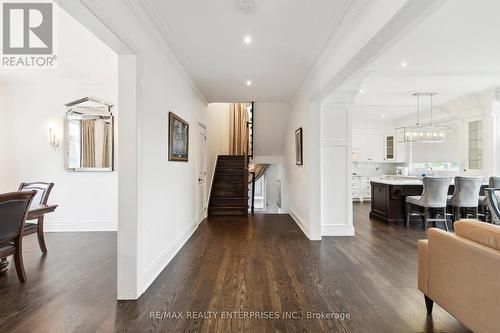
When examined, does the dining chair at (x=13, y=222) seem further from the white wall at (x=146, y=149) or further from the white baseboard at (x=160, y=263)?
the white baseboard at (x=160, y=263)

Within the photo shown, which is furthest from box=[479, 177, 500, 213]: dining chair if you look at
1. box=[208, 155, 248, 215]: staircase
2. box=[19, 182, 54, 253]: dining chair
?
box=[19, 182, 54, 253]: dining chair

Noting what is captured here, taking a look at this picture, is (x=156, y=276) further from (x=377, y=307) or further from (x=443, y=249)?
(x=443, y=249)

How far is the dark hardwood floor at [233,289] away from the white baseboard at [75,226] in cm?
46

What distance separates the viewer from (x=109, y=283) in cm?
243

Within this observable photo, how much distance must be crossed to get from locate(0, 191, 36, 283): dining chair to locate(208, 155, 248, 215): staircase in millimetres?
3635

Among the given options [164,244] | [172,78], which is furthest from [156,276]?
[172,78]

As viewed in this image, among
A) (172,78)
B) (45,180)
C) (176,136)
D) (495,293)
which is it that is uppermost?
(172,78)

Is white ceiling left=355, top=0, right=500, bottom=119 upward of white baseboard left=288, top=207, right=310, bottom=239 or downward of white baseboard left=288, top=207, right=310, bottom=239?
upward

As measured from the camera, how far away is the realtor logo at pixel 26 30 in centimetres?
231

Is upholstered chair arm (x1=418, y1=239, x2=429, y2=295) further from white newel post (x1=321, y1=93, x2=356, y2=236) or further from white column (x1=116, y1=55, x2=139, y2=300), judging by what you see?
white column (x1=116, y1=55, x2=139, y2=300)

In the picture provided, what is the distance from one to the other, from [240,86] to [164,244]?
9.90 feet

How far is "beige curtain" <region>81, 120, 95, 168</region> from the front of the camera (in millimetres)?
4293

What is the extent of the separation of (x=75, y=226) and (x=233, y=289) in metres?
3.62

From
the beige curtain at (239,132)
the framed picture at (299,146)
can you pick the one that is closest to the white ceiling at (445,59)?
the framed picture at (299,146)
